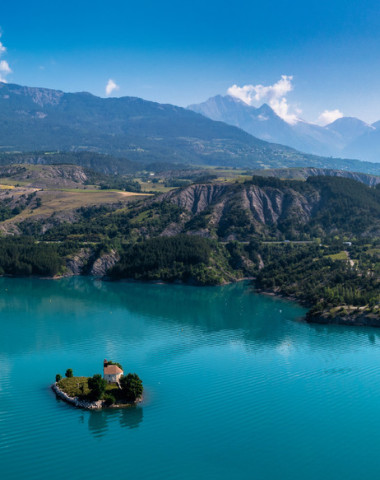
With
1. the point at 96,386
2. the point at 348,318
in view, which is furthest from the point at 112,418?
the point at 348,318

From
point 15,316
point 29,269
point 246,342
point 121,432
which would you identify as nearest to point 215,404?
point 121,432

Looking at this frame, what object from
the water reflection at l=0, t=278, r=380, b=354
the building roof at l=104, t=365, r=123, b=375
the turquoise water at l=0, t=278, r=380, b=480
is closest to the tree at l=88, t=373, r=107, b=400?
the turquoise water at l=0, t=278, r=380, b=480

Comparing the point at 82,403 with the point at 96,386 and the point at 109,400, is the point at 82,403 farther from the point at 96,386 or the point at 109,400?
the point at 109,400

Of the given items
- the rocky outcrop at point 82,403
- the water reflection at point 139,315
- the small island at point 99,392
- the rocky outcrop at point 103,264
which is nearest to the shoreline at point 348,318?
the water reflection at point 139,315

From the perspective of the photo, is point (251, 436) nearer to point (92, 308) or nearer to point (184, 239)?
point (92, 308)

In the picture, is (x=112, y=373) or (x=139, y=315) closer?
(x=112, y=373)

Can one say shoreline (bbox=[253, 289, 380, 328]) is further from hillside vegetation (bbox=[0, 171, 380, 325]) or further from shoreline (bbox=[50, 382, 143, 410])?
shoreline (bbox=[50, 382, 143, 410])

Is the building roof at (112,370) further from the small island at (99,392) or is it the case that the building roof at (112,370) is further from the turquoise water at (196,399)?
the turquoise water at (196,399)
